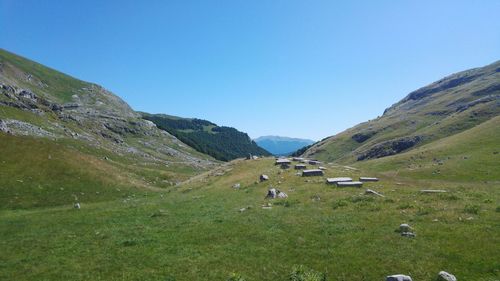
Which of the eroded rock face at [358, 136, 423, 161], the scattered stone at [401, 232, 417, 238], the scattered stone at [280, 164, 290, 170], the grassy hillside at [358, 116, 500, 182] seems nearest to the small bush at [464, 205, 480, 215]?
the scattered stone at [401, 232, 417, 238]

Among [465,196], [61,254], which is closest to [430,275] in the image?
[465,196]

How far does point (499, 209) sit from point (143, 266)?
23.7 metres

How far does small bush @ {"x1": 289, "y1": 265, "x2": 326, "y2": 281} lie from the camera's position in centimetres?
1653

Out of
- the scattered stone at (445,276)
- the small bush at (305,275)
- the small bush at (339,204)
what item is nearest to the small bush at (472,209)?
the small bush at (339,204)

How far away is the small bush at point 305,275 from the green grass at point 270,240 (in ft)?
0.72

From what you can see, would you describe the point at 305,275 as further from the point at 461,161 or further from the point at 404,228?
the point at 461,161

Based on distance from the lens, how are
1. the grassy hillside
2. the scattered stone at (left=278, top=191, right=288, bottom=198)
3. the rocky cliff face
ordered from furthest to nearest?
1. the rocky cliff face
2. the grassy hillside
3. the scattered stone at (left=278, top=191, right=288, bottom=198)

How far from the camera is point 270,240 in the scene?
2281 centimetres

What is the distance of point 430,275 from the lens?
16.4m

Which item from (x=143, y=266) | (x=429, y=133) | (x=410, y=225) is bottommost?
(x=143, y=266)

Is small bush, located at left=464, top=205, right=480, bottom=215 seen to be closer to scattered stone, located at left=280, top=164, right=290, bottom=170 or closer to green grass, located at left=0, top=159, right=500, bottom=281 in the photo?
green grass, located at left=0, top=159, right=500, bottom=281

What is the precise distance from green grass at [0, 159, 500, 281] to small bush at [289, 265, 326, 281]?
22 cm

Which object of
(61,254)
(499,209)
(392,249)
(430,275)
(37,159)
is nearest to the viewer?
(430,275)

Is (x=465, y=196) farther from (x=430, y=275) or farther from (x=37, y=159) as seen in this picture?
(x=37, y=159)
